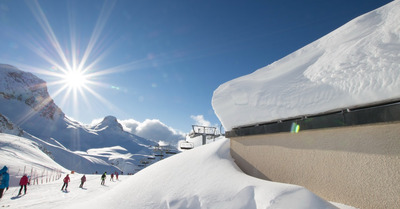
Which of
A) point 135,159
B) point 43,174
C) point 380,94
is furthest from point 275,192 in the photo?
point 135,159

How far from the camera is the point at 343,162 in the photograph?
10.5 ft

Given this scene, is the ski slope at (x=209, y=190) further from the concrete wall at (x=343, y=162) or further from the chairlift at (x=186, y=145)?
the chairlift at (x=186, y=145)

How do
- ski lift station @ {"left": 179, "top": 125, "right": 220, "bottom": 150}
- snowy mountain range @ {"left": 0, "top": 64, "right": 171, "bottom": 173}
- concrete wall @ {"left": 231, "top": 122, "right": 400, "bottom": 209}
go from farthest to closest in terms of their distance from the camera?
snowy mountain range @ {"left": 0, "top": 64, "right": 171, "bottom": 173} → ski lift station @ {"left": 179, "top": 125, "right": 220, "bottom": 150} → concrete wall @ {"left": 231, "top": 122, "right": 400, "bottom": 209}

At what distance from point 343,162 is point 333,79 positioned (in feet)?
4.50

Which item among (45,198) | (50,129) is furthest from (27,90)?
(45,198)

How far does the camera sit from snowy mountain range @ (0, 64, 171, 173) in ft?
329

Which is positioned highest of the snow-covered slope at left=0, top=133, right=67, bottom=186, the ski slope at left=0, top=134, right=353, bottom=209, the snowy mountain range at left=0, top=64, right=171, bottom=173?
the snowy mountain range at left=0, top=64, right=171, bottom=173

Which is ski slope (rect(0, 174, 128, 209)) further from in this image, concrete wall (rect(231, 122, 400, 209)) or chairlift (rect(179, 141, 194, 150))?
chairlift (rect(179, 141, 194, 150))


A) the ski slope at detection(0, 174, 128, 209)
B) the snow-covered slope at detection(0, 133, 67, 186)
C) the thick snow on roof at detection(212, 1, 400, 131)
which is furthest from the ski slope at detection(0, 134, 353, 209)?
the snow-covered slope at detection(0, 133, 67, 186)

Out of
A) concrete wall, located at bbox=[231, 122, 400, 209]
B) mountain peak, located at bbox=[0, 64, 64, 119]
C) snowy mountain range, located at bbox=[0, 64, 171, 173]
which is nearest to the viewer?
concrete wall, located at bbox=[231, 122, 400, 209]

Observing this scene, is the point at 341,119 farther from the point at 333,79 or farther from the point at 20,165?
the point at 20,165

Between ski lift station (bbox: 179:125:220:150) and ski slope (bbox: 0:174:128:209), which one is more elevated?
ski lift station (bbox: 179:125:220:150)

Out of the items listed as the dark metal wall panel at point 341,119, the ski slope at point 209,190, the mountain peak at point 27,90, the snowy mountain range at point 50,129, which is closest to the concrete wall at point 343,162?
the dark metal wall panel at point 341,119

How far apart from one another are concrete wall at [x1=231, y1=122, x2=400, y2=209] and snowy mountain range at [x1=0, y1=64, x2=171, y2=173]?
104m
